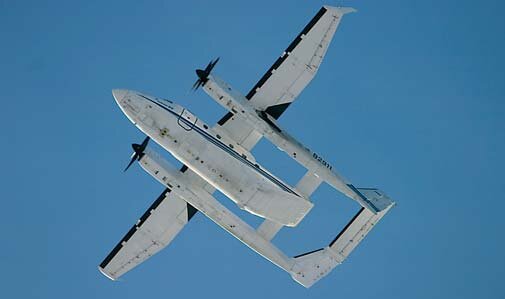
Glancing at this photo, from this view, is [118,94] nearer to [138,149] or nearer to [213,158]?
[138,149]

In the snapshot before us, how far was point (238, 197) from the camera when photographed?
43.8m

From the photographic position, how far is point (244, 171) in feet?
143

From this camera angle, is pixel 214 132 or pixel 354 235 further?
pixel 354 235

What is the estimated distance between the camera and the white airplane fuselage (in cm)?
4259

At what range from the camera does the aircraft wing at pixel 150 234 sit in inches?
1925

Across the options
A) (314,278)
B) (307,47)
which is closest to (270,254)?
(314,278)

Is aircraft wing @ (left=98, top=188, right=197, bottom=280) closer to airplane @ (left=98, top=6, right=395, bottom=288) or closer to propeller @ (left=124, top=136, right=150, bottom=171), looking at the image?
airplane @ (left=98, top=6, right=395, bottom=288)

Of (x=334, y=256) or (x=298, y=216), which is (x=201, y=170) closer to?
(x=298, y=216)

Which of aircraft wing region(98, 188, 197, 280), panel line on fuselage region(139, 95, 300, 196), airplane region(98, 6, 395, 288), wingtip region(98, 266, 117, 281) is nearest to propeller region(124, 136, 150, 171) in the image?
airplane region(98, 6, 395, 288)

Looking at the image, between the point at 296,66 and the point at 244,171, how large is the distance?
645 centimetres

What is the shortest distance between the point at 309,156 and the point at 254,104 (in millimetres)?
4105

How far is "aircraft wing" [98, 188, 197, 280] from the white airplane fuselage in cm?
577

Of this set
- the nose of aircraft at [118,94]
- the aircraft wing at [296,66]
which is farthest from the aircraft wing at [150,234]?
the nose of aircraft at [118,94]

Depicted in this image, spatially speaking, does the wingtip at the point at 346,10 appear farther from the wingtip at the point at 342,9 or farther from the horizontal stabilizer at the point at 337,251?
the horizontal stabilizer at the point at 337,251
